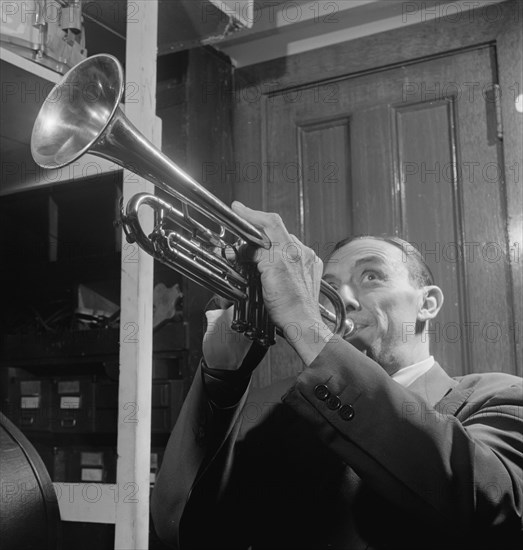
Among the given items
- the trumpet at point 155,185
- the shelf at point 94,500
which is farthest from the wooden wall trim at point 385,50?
the shelf at point 94,500

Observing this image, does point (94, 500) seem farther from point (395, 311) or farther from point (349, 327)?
point (395, 311)

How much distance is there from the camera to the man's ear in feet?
6.35

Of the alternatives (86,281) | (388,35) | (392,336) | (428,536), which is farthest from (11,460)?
(388,35)

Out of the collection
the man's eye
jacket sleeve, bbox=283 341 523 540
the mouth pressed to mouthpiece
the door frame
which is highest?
the door frame

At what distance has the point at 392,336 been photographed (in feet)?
6.04

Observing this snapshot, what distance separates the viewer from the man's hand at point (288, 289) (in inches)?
53.6

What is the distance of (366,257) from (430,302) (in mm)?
209

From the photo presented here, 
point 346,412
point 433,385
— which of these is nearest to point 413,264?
point 433,385

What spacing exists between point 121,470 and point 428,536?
0.61 m

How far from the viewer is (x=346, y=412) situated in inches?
52.6

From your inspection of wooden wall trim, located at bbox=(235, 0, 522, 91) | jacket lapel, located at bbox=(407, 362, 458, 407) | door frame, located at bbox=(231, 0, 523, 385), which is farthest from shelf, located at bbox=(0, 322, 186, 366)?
wooden wall trim, located at bbox=(235, 0, 522, 91)

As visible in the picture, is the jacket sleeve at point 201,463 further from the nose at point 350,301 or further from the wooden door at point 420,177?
the wooden door at point 420,177

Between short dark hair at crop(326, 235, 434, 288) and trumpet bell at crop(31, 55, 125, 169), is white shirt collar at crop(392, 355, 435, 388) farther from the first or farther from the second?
trumpet bell at crop(31, 55, 125, 169)

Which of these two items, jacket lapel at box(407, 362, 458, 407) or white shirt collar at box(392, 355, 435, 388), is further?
white shirt collar at box(392, 355, 435, 388)
